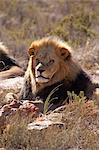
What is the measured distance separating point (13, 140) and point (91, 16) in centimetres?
1051

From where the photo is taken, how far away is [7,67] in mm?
10602

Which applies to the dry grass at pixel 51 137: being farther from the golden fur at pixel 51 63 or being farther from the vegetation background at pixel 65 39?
the golden fur at pixel 51 63

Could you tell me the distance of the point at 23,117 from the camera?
6.50m

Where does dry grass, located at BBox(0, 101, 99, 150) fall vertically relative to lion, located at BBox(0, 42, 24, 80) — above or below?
below

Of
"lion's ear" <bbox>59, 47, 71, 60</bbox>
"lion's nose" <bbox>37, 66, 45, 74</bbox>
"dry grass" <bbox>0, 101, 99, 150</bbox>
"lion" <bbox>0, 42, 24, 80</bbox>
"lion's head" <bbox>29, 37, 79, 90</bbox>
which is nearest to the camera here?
"dry grass" <bbox>0, 101, 99, 150</bbox>

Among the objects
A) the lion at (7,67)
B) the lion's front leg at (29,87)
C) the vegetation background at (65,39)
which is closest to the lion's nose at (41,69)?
the lion's front leg at (29,87)

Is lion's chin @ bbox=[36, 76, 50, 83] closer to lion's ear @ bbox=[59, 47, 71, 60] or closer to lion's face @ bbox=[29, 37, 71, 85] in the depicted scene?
lion's face @ bbox=[29, 37, 71, 85]

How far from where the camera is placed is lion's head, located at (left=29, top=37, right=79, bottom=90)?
7.72 metres

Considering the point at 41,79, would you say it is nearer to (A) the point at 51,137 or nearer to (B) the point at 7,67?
(A) the point at 51,137

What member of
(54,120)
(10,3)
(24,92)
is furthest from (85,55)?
(10,3)

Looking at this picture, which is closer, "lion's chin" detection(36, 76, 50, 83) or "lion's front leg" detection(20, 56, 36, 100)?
"lion's chin" detection(36, 76, 50, 83)

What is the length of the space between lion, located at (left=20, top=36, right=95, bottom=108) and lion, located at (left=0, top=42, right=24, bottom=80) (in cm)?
209

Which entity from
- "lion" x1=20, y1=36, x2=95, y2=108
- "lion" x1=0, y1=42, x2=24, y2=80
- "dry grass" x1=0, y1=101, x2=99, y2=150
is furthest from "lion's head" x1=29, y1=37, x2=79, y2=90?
"lion" x1=0, y1=42, x2=24, y2=80

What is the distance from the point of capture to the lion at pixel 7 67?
33.3 feet
